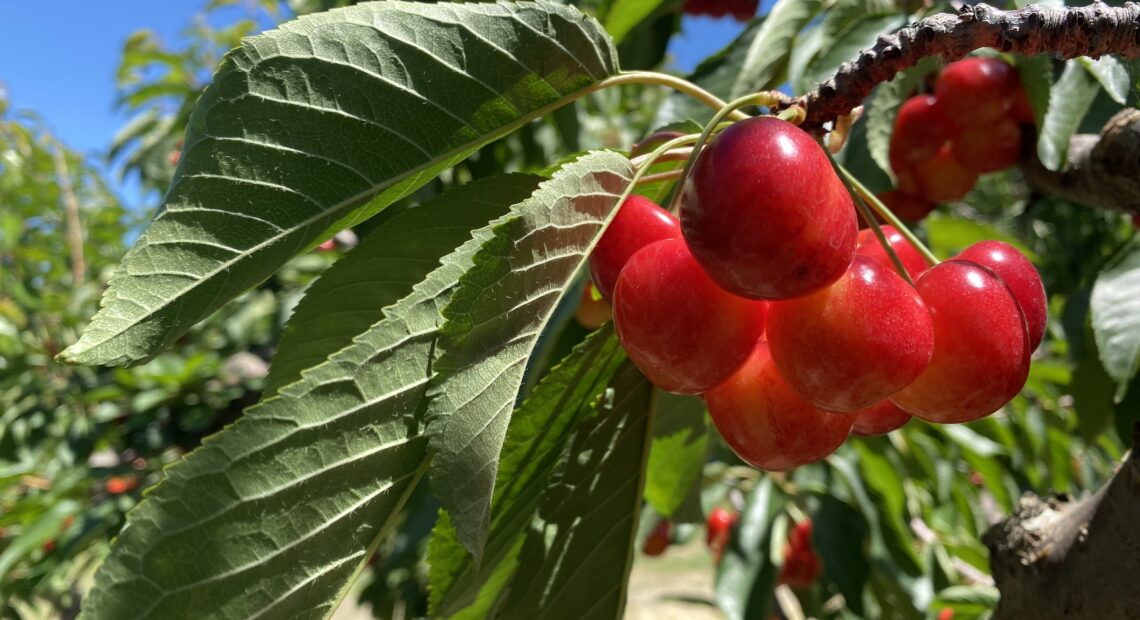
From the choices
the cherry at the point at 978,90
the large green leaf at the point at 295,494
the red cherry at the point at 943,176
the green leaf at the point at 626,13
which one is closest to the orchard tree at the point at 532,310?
the large green leaf at the point at 295,494

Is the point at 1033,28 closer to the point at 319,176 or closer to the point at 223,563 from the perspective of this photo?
the point at 319,176

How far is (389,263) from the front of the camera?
34.2 inches

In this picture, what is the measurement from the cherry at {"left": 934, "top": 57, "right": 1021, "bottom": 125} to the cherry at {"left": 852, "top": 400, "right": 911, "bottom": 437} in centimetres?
82

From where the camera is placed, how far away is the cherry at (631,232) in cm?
84

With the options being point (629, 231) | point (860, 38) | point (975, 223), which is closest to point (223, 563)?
point (629, 231)

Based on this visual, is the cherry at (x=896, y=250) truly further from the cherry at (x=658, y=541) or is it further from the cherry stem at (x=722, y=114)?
the cherry at (x=658, y=541)

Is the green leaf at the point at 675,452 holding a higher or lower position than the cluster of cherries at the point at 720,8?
lower

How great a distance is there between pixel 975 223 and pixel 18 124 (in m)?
5.11

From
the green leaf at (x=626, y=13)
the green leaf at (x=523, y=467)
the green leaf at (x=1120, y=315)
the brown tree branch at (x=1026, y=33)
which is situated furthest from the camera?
the green leaf at (x=626, y=13)

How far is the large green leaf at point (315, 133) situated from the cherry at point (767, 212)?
0.26 metres

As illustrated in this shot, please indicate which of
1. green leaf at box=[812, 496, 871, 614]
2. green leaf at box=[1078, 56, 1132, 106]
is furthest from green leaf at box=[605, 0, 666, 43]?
green leaf at box=[812, 496, 871, 614]

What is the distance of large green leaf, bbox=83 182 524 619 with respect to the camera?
577mm

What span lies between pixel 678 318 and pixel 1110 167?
90 cm

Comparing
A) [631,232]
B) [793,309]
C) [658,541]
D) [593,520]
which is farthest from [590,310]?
[658,541]
